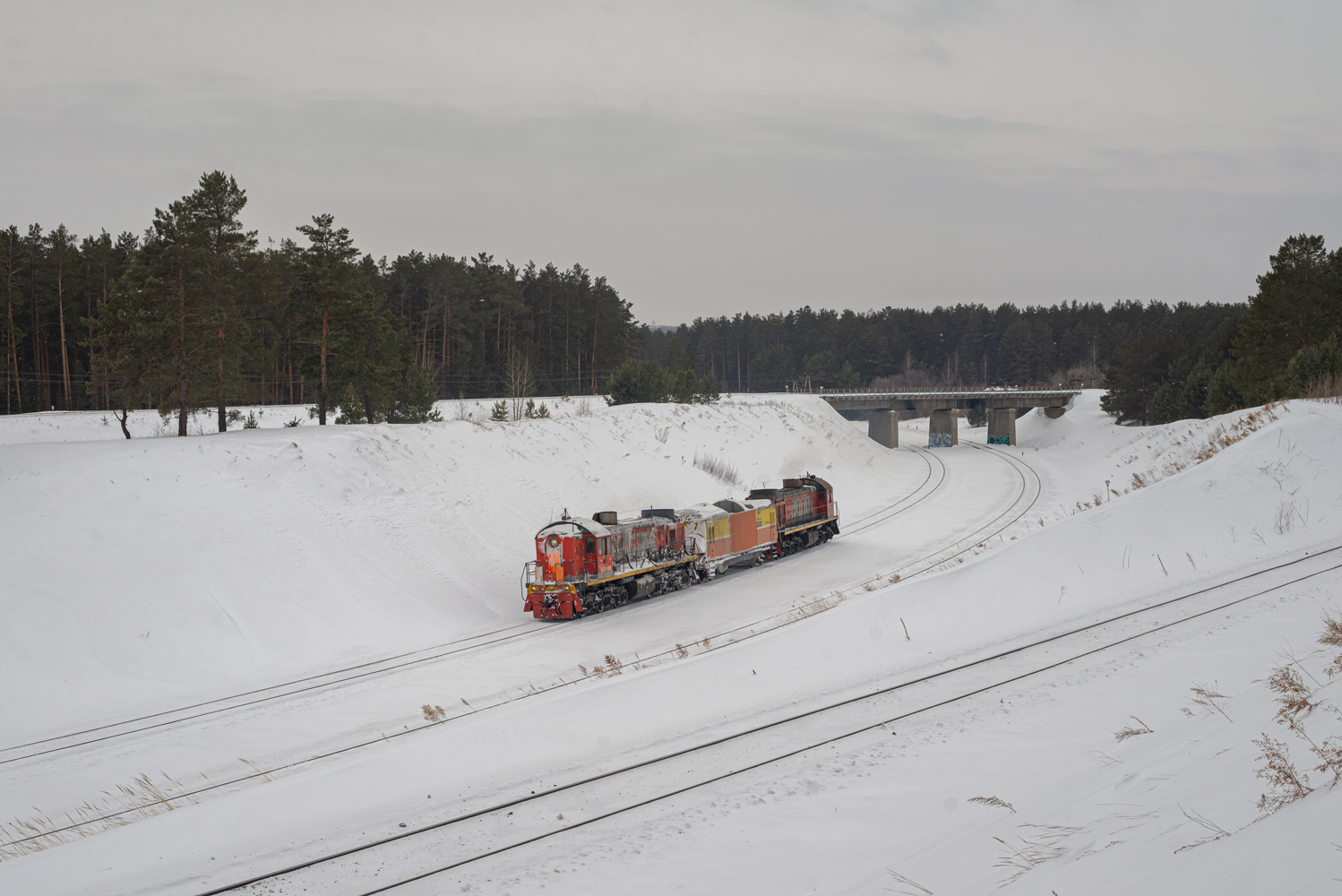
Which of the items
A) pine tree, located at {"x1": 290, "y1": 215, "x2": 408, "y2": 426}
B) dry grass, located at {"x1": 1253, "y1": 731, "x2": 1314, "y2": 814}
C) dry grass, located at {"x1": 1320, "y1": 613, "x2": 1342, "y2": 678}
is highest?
pine tree, located at {"x1": 290, "y1": 215, "x2": 408, "y2": 426}

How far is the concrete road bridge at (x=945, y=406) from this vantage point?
8706 centimetres

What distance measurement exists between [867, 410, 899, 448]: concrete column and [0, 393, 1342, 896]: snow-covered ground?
164 ft

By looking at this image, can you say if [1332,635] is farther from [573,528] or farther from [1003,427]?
[1003,427]

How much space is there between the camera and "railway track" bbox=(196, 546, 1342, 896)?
9.89 m

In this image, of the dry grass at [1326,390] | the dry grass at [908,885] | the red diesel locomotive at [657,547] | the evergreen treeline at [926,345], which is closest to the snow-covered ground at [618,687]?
the dry grass at [908,885]

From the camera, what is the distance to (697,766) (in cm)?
1227

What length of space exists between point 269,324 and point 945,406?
231 feet

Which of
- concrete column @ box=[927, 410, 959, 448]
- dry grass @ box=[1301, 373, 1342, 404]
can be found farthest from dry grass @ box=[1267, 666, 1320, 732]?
concrete column @ box=[927, 410, 959, 448]

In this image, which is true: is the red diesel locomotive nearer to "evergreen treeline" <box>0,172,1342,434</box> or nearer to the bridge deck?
"evergreen treeline" <box>0,172,1342,434</box>

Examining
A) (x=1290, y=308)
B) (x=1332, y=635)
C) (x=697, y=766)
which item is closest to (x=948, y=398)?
(x=1290, y=308)

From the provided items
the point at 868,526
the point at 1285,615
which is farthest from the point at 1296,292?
the point at 1285,615

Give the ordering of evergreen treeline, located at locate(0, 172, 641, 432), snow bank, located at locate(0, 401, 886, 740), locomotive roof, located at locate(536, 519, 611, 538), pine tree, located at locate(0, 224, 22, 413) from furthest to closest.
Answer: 1. pine tree, located at locate(0, 224, 22, 413)
2. evergreen treeline, located at locate(0, 172, 641, 432)
3. locomotive roof, located at locate(536, 519, 611, 538)
4. snow bank, located at locate(0, 401, 886, 740)

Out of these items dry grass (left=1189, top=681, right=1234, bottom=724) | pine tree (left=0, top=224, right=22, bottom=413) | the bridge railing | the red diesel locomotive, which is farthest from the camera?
the bridge railing

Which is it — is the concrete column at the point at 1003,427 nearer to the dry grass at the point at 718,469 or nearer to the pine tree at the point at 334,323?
the dry grass at the point at 718,469
